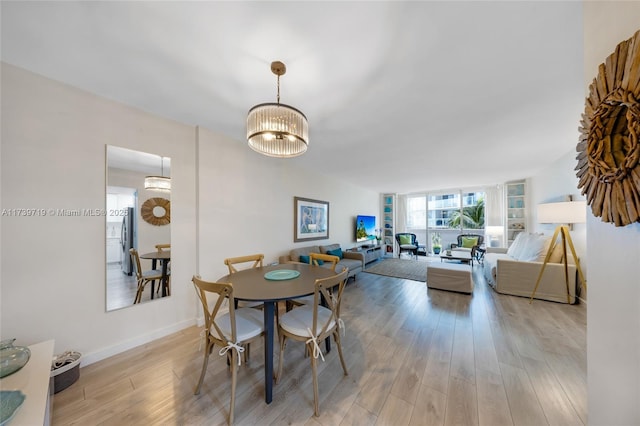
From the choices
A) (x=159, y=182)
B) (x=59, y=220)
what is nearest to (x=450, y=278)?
(x=159, y=182)

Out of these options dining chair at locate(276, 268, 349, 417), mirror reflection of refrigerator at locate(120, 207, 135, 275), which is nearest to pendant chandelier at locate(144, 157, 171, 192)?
mirror reflection of refrigerator at locate(120, 207, 135, 275)

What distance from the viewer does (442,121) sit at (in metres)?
2.42

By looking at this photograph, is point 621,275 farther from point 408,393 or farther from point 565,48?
point 565,48

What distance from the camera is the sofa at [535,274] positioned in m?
3.18

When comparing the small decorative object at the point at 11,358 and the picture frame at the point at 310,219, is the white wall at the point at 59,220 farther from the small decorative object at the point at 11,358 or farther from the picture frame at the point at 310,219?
the picture frame at the point at 310,219

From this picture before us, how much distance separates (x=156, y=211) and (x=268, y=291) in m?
A: 1.78

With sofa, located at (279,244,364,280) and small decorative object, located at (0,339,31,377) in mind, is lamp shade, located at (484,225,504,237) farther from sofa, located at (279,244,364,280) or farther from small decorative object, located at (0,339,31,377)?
small decorative object, located at (0,339,31,377)

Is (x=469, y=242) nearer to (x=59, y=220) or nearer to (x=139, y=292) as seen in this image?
(x=139, y=292)

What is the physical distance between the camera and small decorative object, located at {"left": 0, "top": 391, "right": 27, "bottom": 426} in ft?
3.11

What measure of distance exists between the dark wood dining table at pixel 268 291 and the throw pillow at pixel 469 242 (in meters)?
5.79

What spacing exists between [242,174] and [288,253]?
1683 mm

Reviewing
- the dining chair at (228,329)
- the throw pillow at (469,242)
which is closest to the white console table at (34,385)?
the dining chair at (228,329)

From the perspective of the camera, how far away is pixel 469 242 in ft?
20.0

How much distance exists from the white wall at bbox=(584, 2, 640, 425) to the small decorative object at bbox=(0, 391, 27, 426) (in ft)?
8.46
